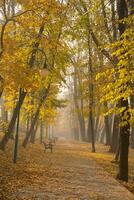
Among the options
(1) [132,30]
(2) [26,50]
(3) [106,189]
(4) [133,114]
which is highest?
(2) [26,50]

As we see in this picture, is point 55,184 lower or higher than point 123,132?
lower

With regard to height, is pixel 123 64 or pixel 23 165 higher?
pixel 123 64

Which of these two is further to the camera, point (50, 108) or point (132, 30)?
point (50, 108)

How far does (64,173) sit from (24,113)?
20.1m

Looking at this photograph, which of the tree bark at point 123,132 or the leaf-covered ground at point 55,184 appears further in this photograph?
the tree bark at point 123,132

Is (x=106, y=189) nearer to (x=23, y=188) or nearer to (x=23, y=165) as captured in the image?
(x=23, y=188)

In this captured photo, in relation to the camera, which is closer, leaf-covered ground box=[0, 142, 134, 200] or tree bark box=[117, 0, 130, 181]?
leaf-covered ground box=[0, 142, 134, 200]

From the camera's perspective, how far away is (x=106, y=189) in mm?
12625

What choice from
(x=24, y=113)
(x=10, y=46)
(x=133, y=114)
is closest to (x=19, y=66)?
(x=10, y=46)

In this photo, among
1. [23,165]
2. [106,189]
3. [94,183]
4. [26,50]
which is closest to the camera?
[106,189]

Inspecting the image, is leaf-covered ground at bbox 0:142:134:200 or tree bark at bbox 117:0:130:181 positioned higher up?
tree bark at bbox 117:0:130:181

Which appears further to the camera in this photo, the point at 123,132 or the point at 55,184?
the point at 123,132

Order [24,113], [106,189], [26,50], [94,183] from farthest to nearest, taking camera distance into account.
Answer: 1. [24,113]
2. [26,50]
3. [94,183]
4. [106,189]

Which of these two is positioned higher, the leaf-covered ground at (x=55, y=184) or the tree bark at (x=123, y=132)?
the tree bark at (x=123, y=132)
